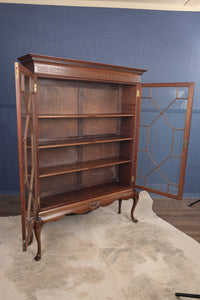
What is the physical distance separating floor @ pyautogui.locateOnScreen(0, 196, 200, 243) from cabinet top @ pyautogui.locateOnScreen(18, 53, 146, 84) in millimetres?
1472

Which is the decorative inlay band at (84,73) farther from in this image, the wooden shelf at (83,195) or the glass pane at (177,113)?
the wooden shelf at (83,195)

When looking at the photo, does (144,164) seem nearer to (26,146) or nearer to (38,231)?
(38,231)

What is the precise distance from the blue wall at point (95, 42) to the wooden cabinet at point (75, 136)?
718 millimetres

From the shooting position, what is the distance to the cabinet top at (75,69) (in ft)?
5.37

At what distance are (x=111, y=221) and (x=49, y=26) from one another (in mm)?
2179

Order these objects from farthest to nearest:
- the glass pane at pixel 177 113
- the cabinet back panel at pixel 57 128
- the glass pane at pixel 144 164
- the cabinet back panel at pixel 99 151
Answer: the glass pane at pixel 144 164 → the glass pane at pixel 177 113 → the cabinet back panel at pixel 99 151 → the cabinet back panel at pixel 57 128

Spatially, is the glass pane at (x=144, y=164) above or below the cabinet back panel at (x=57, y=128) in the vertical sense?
below

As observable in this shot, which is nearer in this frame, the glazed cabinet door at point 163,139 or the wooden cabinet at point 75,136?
the wooden cabinet at point 75,136

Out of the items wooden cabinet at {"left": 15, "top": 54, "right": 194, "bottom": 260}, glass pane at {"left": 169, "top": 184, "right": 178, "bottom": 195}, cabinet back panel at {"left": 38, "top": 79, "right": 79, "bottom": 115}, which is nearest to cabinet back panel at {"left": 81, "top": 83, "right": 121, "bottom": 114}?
wooden cabinet at {"left": 15, "top": 54, "right": 194, "bottom": 260}

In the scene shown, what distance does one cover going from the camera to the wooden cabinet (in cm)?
168

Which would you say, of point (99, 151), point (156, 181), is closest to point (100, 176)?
point (99, 151)

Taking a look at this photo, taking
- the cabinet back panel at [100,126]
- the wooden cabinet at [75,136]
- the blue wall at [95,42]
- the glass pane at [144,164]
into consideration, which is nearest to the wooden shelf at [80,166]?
the wooden cabinet at [75,136]

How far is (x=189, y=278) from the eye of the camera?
1630 mm

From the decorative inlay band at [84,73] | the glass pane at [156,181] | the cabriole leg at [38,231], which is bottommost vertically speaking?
the cabriole leg at [38,231]
